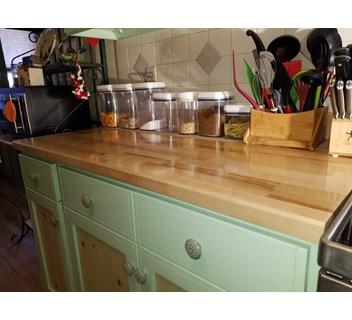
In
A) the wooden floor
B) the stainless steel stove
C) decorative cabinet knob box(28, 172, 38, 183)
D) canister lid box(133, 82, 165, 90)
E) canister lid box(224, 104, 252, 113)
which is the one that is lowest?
the wooden floor

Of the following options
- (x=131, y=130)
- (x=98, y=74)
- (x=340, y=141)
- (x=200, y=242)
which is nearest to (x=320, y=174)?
(x=340, y=141)

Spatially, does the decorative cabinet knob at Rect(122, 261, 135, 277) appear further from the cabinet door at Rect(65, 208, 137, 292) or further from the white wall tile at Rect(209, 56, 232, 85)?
the white wall tile at Rect(209, 56, 232, 85)

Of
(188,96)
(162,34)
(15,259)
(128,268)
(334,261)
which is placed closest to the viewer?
(334,261)

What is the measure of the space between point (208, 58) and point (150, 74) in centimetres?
37

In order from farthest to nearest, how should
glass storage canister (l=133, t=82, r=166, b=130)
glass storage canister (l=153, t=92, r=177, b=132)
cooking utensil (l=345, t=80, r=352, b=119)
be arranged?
glass storage canister (l=133, t=82, r=166, b=130), glass storage canister (l=153, t=92, r=177, b=132), cooking utensil (l=345, t=80, r=352, b=119)

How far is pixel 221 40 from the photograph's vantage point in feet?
3.77

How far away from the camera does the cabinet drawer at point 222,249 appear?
1.56 feet

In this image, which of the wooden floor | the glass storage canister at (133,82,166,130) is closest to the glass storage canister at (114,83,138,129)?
the glass storage canister at (133,82,166,130)

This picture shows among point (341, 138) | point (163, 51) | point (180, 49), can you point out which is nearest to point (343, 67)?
point (341, 138)

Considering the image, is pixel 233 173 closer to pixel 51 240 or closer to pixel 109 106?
pixel 51 240

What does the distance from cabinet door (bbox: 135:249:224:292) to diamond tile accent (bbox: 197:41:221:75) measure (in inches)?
33.0

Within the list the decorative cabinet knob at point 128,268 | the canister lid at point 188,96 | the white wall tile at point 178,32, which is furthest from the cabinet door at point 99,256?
the white wall tile at point 178,32

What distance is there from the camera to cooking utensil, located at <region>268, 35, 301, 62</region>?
0.91 m
